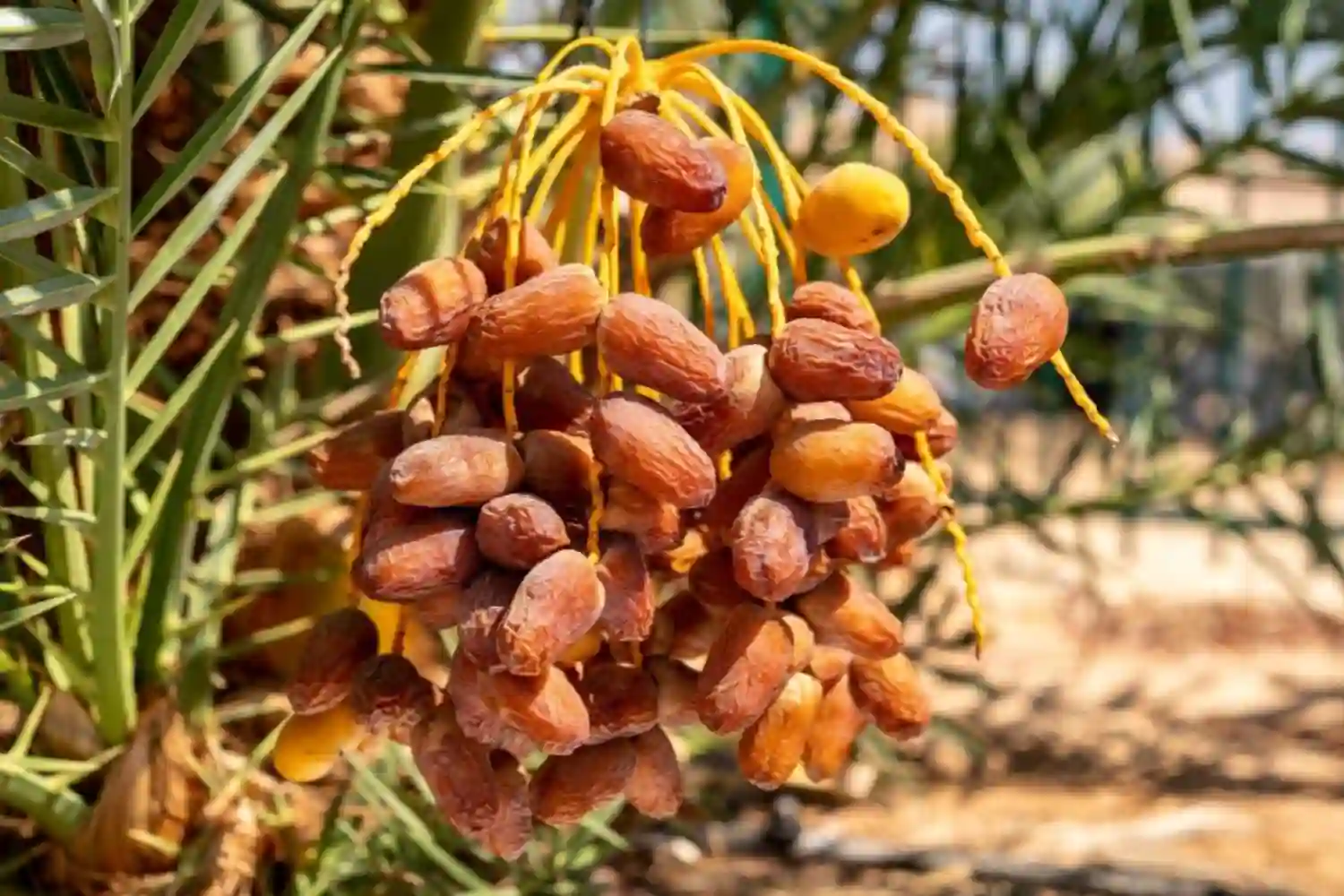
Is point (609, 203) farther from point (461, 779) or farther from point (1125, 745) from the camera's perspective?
point (1125, 745)

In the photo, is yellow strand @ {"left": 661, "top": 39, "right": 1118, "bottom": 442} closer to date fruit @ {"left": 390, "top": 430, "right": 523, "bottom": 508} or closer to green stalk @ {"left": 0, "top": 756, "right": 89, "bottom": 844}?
date fruit @ {"left": 390, "top": 430, "right": 523, "bottom": 508}

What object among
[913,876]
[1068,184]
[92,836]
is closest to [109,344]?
[92,836]

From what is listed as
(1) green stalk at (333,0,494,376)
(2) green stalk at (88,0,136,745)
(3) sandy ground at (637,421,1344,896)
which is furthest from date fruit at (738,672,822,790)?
(3) sandy ground at (637,421,1344,896)

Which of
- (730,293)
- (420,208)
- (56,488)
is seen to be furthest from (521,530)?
(420,208)

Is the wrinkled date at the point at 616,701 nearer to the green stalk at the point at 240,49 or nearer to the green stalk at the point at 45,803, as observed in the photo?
the green stalk at the point at 45,803

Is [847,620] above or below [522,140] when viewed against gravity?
below

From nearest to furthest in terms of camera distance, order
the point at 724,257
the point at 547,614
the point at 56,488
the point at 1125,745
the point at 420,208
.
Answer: the point at 547,614 < the point at 724,257 < the point at 56,488 < the point at 420,208 < the point at 1125,745
